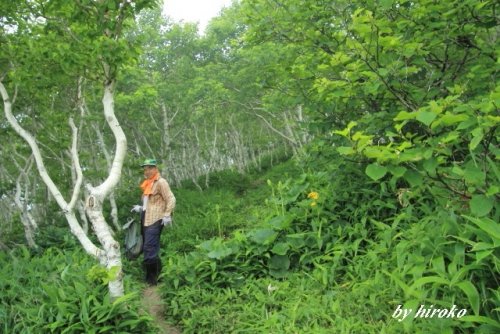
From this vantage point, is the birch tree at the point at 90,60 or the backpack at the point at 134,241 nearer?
the birch tree at the point at 90,60

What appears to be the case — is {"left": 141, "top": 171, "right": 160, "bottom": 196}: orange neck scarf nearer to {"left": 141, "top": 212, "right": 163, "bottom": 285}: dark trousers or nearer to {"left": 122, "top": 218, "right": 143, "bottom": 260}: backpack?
{"left": 141, "top": 212, "right": 163, "bottom": 285}: dark trousers

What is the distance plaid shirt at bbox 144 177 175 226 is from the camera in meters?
6.44

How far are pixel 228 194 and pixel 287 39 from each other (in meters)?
9.50

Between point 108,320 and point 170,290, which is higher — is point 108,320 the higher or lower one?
the higher one

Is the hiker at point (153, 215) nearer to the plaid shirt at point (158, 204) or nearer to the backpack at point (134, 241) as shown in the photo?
the plaid shirt at point (158, 204)

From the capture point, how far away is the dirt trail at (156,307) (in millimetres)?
4938

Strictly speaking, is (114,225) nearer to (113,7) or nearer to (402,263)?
(113,7)

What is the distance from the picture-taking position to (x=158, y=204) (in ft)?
21.4

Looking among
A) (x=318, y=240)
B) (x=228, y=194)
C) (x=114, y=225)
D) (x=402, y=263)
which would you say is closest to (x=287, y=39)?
(x=318, y=240)

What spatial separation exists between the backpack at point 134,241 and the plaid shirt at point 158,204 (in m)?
0.37

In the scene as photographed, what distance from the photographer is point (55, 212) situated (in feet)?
40.8

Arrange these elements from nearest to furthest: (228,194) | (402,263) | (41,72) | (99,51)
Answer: (402,263), (99,51), (41,72), (228,194)

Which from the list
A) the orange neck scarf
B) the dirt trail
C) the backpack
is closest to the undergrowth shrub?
the dirt trail

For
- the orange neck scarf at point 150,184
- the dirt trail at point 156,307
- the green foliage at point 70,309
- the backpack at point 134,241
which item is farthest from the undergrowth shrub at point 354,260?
the orange neck scarf at point 150,184
